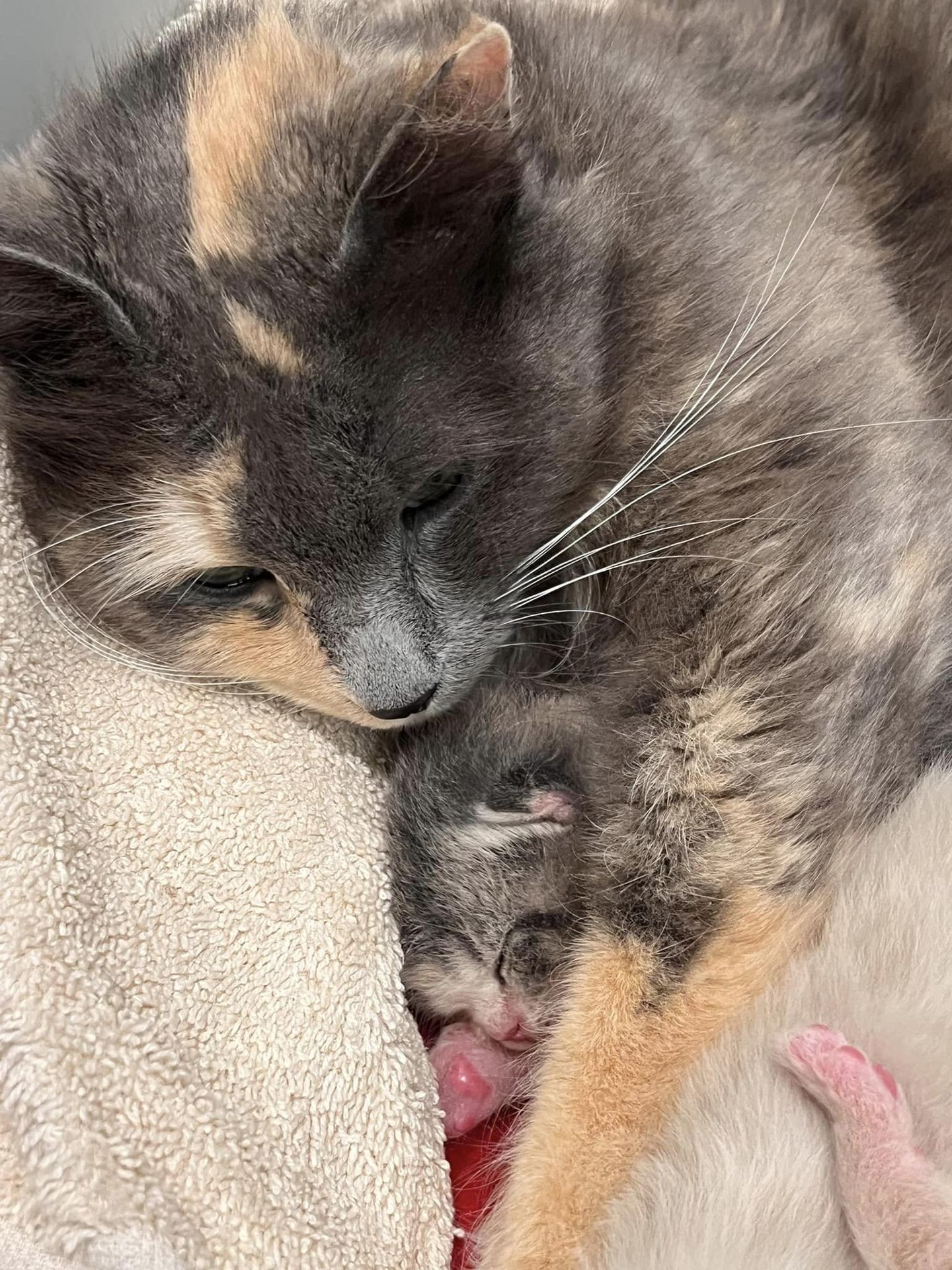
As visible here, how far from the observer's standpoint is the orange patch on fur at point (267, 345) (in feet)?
3.20

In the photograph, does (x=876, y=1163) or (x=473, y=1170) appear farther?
(x=473, y=1170)

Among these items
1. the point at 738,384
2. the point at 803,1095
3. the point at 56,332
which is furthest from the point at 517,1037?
the point at 56,332

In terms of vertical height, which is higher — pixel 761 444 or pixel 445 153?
pixel 445 153

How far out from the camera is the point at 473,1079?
4.07ft

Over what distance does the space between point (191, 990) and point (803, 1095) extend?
0.58 meters

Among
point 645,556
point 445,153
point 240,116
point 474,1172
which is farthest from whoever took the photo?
point 474,1172

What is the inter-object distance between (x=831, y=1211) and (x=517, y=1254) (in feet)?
0.92

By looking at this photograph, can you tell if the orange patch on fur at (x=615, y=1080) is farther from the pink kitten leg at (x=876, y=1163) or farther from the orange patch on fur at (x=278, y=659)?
the orange patch on fur at (x=278, y=659)

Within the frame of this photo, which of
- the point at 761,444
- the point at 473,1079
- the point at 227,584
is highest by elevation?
the point at 227,584

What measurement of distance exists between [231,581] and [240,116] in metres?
0.43

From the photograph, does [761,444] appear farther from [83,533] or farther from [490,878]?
[83,533]

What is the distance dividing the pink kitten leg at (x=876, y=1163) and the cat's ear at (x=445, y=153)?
79 cm

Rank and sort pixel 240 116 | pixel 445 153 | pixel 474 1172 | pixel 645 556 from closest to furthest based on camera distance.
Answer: pixel 445 153
pixel 240 116
pixel 645 556
pixel 474 1172

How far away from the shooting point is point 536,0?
4.85 feet
